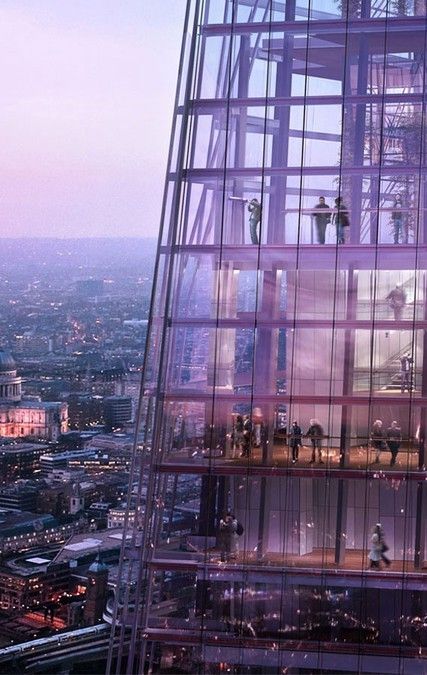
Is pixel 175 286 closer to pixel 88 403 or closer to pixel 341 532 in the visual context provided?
pixel 341 532

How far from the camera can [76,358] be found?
529 inches

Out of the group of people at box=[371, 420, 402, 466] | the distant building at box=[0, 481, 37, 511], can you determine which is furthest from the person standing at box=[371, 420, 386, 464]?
the distant building at box=[0, 481, 37, 511]

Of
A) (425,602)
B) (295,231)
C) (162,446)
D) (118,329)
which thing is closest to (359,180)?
(295,231)

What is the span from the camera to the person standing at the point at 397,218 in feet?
26.8

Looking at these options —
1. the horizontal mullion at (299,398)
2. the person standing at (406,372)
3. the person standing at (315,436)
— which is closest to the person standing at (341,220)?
the person standing at (406,372)

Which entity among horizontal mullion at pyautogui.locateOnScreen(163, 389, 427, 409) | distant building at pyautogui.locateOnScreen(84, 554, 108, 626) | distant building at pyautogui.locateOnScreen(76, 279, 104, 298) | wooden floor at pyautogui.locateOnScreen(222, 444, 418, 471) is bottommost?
distant building at pyautogui.locateOnScreen(84, 554, 108, 626)

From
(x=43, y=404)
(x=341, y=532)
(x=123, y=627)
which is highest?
(x=43, y=404)

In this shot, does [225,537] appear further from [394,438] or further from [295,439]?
[394,438]

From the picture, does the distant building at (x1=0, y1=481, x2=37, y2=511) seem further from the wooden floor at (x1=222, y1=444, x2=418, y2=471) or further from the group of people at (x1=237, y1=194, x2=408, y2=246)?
the group of people at (x1=237, y1=194, x2=408, y2=246)

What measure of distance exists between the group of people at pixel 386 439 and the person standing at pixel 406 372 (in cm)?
22

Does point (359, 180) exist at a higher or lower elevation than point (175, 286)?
higher

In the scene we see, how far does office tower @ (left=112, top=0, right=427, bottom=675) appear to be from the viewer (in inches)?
319

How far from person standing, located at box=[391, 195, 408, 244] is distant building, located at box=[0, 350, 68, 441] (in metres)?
5.72

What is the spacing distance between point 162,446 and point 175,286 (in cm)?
100
